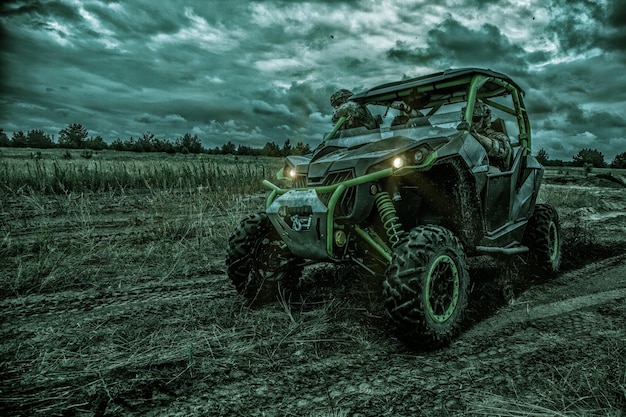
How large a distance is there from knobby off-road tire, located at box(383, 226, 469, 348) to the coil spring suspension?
0.24 meters

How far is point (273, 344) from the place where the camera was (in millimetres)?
3084

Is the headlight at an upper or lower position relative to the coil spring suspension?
upper

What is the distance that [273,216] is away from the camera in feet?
11.7

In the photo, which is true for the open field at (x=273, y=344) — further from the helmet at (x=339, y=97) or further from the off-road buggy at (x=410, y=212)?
the helmet at (x=339, y=97)

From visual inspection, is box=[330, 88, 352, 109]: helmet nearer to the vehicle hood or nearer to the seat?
the vehicle hood

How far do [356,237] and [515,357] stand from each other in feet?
4.71

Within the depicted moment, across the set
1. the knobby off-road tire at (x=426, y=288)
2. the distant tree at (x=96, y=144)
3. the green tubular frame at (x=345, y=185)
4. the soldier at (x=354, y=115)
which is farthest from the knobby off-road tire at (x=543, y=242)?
the distant tree at (x=96, y=144)

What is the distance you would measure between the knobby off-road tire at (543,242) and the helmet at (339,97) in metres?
2.68

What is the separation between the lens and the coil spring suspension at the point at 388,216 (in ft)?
11.2

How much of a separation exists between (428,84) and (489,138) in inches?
33.6

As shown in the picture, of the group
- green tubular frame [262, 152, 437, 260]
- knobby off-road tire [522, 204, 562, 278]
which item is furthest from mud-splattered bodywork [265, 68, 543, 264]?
knobby off-road tire [522, 204, 562, 278]

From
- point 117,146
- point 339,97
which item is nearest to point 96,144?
point 117,146

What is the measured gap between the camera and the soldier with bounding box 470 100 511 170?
447 centimetres

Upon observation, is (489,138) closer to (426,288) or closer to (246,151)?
(426,288)
